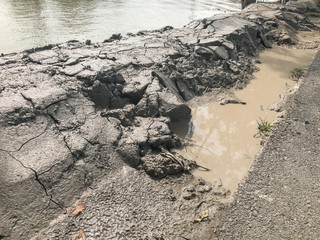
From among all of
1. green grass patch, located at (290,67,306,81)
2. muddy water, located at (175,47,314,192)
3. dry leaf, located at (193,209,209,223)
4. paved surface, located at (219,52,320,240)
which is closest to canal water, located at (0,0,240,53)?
muddy water, located at (175,47,314,192)

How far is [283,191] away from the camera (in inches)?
113

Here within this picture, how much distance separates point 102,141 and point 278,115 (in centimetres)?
293

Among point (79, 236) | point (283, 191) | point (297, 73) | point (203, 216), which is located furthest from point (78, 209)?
point (297, 73)

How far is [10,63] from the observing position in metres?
4.32

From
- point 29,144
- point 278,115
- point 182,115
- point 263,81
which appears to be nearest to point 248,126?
point 278,115

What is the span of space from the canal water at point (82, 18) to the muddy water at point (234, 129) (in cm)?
446

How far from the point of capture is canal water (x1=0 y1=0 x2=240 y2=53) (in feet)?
25.1

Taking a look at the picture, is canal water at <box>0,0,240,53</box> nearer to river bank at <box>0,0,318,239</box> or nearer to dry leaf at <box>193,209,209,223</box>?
river bank at <box>0,0,318,239</box>

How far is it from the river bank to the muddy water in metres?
0.27

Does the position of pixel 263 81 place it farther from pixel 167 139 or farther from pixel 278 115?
pixel 167 139

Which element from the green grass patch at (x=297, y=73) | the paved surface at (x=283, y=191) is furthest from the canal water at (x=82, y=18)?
the paved surface at (x=283, y=191)

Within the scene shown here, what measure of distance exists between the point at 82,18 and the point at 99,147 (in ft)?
25.9

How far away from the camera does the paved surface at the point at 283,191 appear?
249 cm

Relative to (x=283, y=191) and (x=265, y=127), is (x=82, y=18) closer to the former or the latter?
(x=265, y=127)
